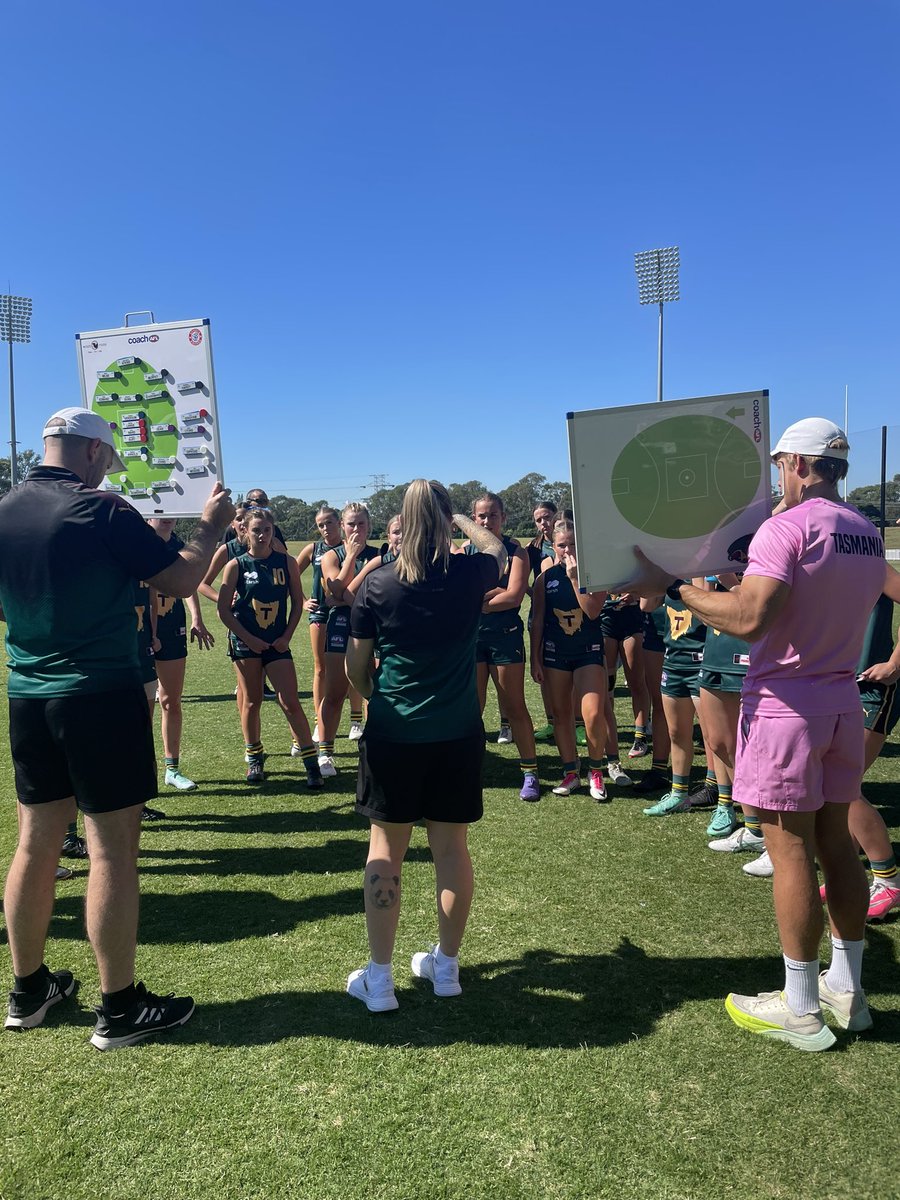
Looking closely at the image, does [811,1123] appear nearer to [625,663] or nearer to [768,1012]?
[768,1012]

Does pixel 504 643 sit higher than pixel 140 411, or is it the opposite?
pixel 140 411

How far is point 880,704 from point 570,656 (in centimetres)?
232

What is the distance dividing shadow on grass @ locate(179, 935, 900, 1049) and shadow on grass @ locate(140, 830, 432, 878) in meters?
1.35

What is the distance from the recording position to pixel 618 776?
20.5 ft

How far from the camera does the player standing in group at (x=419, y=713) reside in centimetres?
296

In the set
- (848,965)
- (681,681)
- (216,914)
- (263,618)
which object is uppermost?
(263,618)

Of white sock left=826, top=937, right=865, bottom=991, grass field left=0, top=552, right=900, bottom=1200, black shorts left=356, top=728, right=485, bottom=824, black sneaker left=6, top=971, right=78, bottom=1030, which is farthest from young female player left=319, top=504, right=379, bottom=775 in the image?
white sock left=826, top=937, right=865, bottom=991

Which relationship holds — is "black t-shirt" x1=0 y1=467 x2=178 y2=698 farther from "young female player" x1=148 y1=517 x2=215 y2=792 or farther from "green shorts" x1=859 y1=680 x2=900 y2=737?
"green shorts" x1=859 y1=680 x2=900 y2=737

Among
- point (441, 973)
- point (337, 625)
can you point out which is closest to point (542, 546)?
point (337, 625)

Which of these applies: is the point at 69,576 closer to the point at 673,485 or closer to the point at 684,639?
the point at 673,485

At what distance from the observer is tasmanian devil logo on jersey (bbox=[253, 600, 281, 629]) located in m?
6.05

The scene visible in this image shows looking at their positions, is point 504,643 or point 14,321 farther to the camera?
point 14,321

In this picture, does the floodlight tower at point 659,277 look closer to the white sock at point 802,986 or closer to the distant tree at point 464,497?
the distant tree at point 464,497

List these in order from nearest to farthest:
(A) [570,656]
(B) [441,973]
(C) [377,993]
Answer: (C) [377,993] → (B) [441,973] → (A) [570,656]
